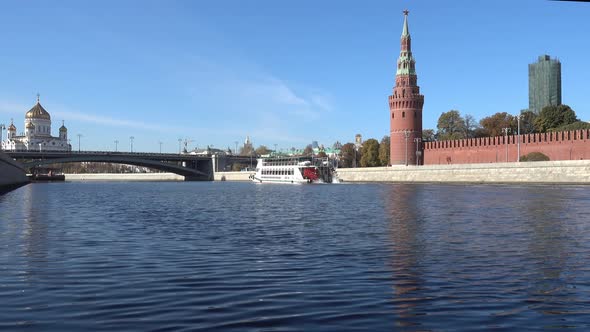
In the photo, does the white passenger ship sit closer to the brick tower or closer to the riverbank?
the riverbank

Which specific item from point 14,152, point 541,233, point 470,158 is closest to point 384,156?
point 470,158

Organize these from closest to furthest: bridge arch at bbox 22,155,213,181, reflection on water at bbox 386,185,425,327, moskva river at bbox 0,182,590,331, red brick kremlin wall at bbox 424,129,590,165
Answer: moskva river at bbox 0,182,590,331, reflection on water at bbox 386,185,425,327, red brick kremlin wall at bbox 424,129,590,165, bridge arch at bbox 22,155,213,181

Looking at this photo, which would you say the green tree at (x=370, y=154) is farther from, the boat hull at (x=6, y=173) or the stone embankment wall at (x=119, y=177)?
the boat hull at (x=6, y=173)

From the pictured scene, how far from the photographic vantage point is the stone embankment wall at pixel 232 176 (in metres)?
131

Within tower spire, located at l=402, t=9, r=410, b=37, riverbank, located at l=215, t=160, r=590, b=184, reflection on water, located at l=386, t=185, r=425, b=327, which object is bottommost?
reflection on water, located at l=386, t=185, r=425, b=327

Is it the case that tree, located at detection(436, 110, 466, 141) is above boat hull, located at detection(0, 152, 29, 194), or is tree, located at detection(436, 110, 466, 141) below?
above

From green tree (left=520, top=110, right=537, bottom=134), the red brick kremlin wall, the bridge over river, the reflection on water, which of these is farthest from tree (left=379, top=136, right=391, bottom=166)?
the reflection on water

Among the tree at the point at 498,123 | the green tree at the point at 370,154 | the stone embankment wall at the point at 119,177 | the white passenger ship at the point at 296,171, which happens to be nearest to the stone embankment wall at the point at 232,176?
the green tree at the point at 370,154

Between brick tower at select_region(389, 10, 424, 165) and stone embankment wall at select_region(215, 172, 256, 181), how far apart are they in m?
33.5

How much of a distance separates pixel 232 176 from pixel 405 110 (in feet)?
146

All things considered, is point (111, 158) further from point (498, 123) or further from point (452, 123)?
point (498, 123)

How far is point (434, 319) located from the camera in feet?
27.6

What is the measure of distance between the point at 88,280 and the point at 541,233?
45.3 feet

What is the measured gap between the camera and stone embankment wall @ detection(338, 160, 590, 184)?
6456 centimetres
